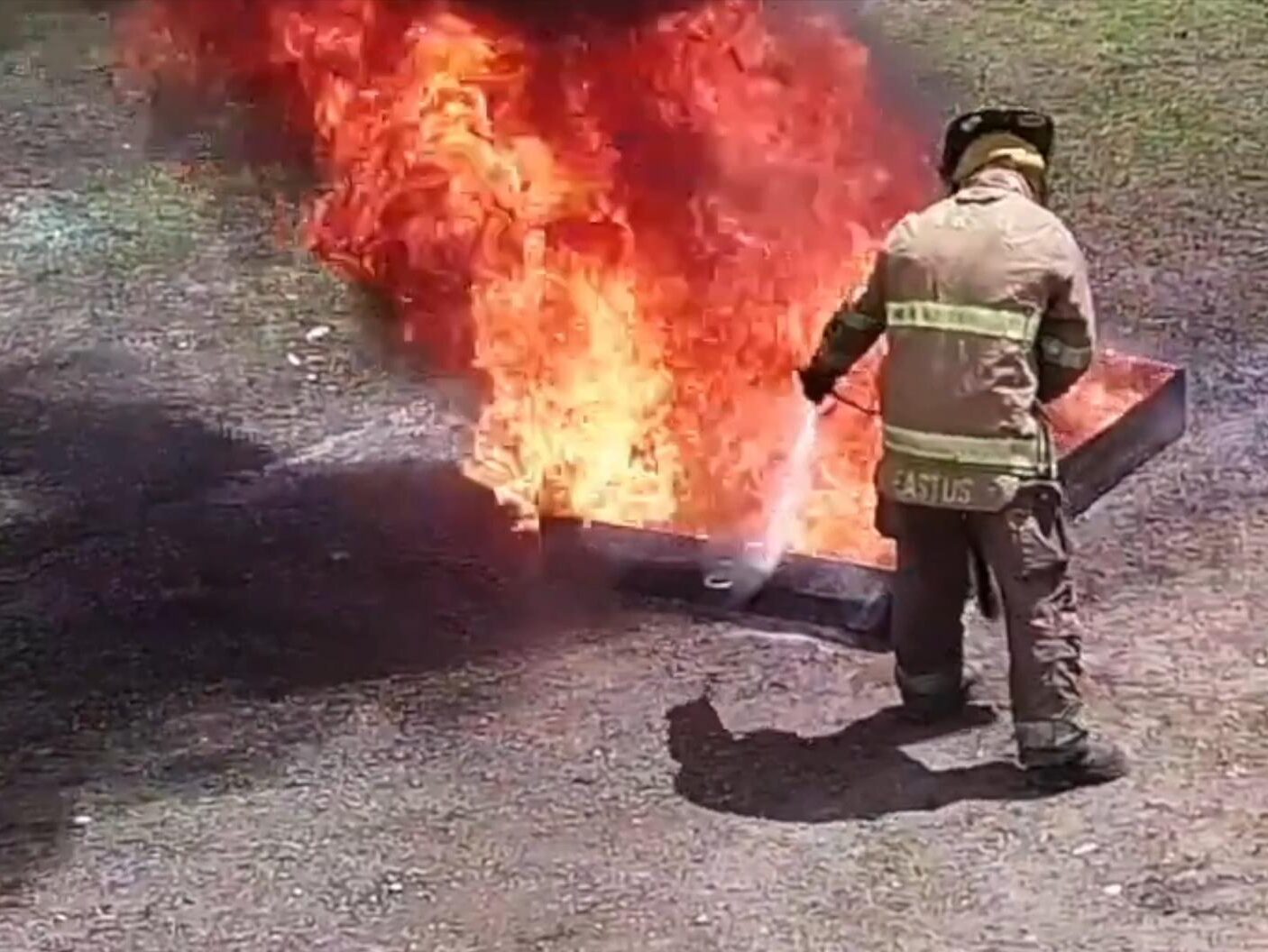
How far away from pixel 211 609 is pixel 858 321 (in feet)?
7.78

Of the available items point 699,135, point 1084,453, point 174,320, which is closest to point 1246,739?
point 1084,453

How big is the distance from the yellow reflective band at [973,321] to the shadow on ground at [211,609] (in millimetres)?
1659

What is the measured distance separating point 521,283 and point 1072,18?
22.3 ft


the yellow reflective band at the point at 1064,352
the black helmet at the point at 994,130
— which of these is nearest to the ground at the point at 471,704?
the yellow reflective band at the point at 1064,352

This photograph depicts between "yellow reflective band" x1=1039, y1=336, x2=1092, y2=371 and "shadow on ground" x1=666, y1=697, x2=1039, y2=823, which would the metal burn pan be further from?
"yellow reflective band" x1=1039, y1=336, x2=1092, y2=371

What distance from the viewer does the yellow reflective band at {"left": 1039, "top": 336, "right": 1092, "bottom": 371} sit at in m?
6.25

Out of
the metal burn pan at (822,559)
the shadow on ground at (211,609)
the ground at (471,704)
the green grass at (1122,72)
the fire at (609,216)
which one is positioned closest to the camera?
the ground at (471,704)

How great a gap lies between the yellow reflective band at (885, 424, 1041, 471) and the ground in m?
0.77

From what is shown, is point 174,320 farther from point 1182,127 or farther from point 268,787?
point 1182,127

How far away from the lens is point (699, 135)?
8422 mm

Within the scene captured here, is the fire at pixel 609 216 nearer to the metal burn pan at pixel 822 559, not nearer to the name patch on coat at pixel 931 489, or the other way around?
the metal burn pan at pixel 822 559

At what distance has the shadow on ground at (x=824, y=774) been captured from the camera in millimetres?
6164

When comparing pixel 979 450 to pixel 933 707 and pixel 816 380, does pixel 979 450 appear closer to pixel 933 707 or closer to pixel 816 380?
pixel 816 380

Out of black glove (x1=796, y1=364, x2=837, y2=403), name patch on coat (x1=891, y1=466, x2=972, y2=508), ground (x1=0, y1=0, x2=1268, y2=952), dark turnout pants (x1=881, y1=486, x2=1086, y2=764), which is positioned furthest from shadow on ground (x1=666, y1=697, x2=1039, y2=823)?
black glove (x1=796, y1=364, x2=837, y2=403)
